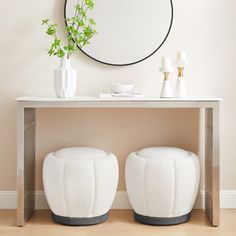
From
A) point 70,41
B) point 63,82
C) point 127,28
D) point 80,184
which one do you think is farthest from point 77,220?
point 127,28

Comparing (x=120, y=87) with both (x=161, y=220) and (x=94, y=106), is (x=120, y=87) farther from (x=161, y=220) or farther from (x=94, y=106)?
(x=161, y=220)

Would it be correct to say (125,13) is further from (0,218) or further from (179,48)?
(0,218)

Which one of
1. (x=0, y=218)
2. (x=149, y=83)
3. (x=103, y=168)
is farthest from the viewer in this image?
(x=149, y=83)

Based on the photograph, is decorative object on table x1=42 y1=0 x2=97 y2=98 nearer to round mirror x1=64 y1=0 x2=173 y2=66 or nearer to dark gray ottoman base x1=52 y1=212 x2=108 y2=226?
round mirror x1=64 y1=0 x2=173 y2=66

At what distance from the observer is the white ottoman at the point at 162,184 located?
8.86 ft

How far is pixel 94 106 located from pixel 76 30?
1.77 feet

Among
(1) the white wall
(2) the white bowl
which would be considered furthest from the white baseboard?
(2) the white bowl

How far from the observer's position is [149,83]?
3131 mm

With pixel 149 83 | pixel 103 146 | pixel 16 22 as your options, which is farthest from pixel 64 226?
pixel 16 22

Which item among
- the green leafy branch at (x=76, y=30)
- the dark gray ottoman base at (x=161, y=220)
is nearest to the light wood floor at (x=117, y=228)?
the dark gray ottoman base at (x=161, y=220)

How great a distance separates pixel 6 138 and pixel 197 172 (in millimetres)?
1316

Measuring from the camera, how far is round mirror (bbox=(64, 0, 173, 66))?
307 centimetres

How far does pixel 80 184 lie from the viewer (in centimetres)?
268

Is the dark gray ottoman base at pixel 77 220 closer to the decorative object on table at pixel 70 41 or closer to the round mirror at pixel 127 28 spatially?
the decorative object on table at pixel 70 41
